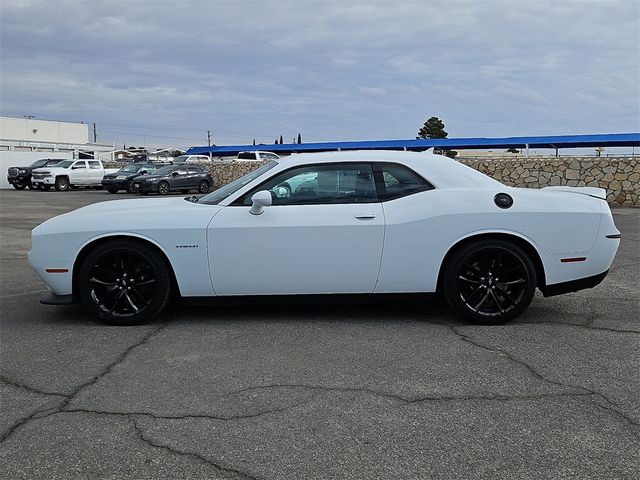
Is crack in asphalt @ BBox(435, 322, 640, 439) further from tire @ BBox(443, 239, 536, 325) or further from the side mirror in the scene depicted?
the side mirror

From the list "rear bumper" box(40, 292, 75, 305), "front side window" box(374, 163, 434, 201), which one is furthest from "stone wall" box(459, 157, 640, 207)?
"rear bumper" box(40, 292, 75, 305)

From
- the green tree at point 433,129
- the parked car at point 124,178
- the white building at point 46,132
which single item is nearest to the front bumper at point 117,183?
the parked car at point 124,178

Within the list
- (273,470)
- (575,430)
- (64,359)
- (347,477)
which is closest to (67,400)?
(64,359)

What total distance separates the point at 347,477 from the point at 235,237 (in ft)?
8.84

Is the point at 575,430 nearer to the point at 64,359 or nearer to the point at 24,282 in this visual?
the point at 64,359

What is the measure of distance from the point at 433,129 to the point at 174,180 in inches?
2066

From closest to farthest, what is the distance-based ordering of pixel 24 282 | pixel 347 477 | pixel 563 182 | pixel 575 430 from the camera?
pixel 347 477
pixel 575 430
pixel 24 282
pixel 563 182

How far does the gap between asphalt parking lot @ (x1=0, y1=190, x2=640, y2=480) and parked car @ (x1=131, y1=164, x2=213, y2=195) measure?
77.5 ft

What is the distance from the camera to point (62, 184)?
3288cm

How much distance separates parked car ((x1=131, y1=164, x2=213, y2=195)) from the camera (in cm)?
2864

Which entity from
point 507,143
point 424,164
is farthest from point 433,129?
point 424,164

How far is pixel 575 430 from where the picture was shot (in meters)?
3.25

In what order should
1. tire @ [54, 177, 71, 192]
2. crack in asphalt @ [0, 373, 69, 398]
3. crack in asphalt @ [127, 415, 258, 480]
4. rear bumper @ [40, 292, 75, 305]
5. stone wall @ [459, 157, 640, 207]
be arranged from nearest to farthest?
crack in asphalt @ [127, 415, 258, 480], crack in asphalt @ [0, 373, 69, 398], rear bumper @ [40, 292, 75, 305], stone wall @ [459, 157, 640, 207], tire @ [54, 177, 71, 192]

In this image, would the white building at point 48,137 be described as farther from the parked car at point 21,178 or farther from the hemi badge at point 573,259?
the hemi badge at point 573,259
